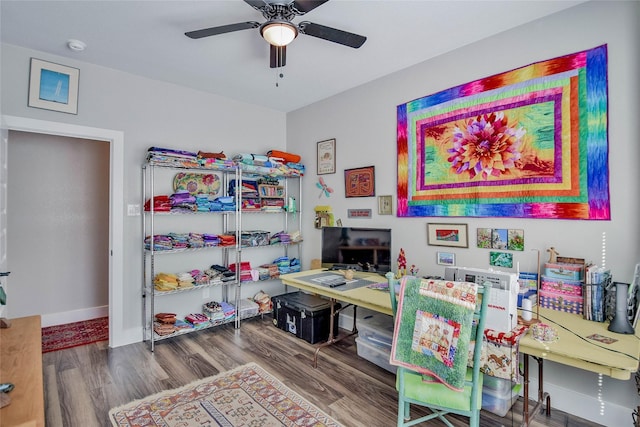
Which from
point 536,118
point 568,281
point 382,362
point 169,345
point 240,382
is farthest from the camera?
point 169,345

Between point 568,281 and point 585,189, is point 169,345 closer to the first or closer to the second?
point 568,281

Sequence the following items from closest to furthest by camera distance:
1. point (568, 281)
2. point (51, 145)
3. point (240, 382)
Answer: point (568, 281) → point (240, 382) → point (51, 145)

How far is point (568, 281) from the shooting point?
1.98 m

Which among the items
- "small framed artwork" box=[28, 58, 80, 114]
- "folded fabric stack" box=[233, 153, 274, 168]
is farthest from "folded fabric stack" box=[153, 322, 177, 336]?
"small framed artwork" box=[28, 58, 80, 114]

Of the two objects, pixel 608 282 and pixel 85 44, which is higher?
pixel 85 44

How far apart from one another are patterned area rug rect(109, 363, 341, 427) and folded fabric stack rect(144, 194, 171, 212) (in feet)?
5.33

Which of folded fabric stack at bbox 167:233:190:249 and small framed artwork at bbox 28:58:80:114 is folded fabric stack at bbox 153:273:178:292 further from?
small framed artwork at bbox 28:58:80:114

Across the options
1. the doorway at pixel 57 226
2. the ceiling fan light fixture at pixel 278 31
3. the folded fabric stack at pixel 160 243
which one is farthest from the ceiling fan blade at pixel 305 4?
the doorway at pixel 57 226

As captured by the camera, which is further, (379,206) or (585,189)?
(379,206)

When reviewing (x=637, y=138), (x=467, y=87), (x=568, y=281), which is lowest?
(x=568, y=281)

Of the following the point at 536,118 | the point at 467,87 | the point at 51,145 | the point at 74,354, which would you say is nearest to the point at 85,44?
the point at 51,145

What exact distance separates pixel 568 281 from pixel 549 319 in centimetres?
29

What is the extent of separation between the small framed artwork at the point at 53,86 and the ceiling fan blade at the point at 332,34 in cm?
225

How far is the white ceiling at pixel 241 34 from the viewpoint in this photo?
6.94 ft
